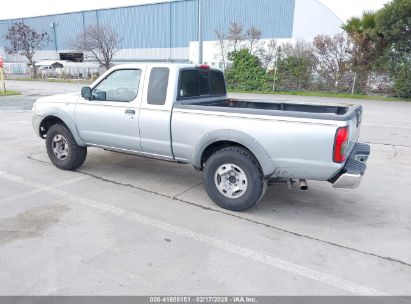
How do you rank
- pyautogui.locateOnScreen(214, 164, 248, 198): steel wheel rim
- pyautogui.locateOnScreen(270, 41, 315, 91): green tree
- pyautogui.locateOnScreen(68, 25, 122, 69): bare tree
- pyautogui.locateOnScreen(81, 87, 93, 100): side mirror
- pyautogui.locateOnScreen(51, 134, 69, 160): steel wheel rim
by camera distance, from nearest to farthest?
pyautogui.locateOnScreen(214, 164, 248, 198): steel wheel rim, pyautogui.locateOnScreen(81, 87, 93, 100): side mirror, pyautogui.locateOnScreen(51, 134, 69, 160): steel wheel rim, pyautogui.locateOnScreen(270, 41, 315, 91): green tree, pyautogui.locateOnScreen(68, 25, 122, 69): bare tree

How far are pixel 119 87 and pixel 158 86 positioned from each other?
80cm

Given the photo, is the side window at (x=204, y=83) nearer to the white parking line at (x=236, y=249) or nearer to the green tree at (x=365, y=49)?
the white parking line at (x=236, y=249)

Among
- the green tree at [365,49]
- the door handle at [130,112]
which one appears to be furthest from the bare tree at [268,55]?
the door handle at [130,112]

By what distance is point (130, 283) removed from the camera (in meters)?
2.99

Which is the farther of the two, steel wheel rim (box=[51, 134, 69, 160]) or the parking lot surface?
steel wheel rim (box=[51, 134, 69, 160])

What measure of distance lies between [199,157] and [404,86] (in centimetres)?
1842

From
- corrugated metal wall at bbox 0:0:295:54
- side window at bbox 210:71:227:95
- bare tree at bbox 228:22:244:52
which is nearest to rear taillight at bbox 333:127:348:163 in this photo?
side window at bbox 210:71:227:95

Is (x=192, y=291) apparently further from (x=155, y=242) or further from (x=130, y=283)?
(x=155, y=242)

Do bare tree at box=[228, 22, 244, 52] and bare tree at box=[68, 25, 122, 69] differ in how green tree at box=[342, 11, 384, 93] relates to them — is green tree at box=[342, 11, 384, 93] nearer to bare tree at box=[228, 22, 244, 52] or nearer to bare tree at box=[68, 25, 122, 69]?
bare tree at box=[228, 22, 244, 52]

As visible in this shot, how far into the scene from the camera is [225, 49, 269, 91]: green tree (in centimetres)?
2308

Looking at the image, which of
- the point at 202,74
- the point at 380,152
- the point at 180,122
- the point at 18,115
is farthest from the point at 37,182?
the point at 18,115

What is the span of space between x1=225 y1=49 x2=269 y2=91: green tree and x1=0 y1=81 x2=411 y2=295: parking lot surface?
17.7 meters

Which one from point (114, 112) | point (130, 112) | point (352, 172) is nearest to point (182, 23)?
point (114, 112)

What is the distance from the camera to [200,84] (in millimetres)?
5395
